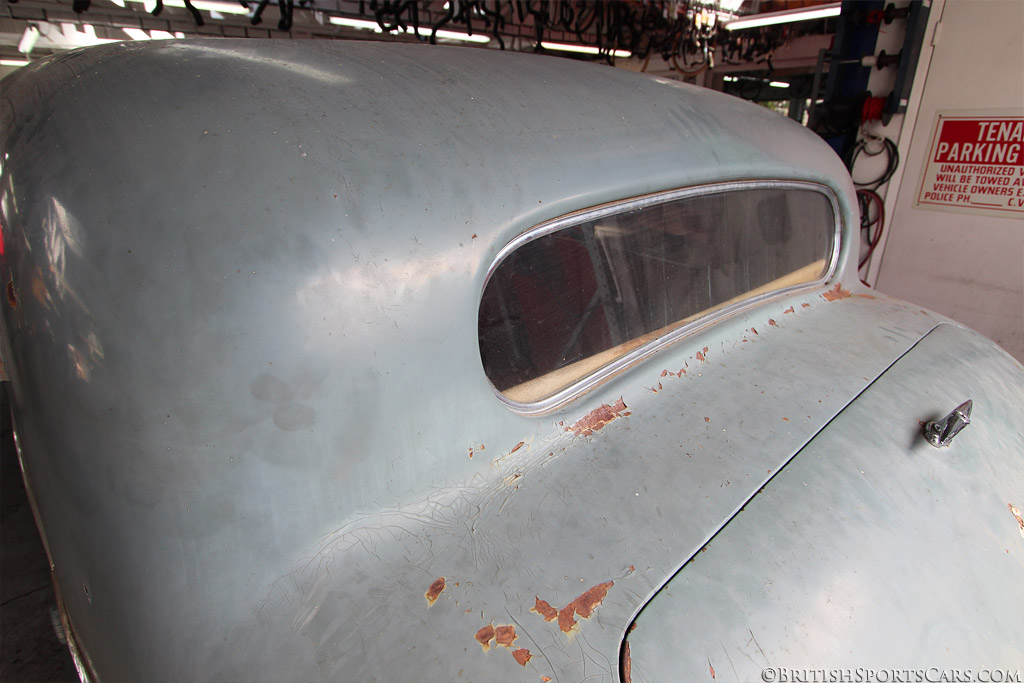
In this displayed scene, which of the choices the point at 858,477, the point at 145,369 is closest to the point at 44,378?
the point at 145,369

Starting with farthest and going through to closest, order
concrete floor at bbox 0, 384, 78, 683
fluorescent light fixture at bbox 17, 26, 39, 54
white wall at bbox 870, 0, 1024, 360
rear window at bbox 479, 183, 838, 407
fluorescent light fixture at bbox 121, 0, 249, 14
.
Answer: fluorescent light fixture at bbox 17, 26, 39, 54 < fluorescent light fixture at bbox 121, 0, 249, 14 < white wall at bbox 870, 0, 1024, 360 < concrete floor at bbox 0, 384, 78, 683 < rear window at bbox 479, 183, 838, 407

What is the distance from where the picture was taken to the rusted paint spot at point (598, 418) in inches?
41.9

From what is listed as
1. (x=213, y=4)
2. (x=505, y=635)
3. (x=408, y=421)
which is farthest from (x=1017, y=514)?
(x=213, y=4)

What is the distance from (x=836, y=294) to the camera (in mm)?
1892

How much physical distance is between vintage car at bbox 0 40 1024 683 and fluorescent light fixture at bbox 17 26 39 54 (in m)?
7.39

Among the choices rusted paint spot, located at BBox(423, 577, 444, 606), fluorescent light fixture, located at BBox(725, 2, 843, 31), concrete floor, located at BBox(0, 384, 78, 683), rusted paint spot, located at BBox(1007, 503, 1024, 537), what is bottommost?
concrete floor, located at BBox(0, 384, 78, 683)

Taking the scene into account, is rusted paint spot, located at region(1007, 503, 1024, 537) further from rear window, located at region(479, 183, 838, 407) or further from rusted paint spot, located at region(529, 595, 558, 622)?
rusted paint spot, located at region(529, 595, 558, 622)

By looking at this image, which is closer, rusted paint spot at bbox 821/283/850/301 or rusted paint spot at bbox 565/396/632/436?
rusted paint spot at bbox 565/396/632/436

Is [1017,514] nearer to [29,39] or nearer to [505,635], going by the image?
[505,635]

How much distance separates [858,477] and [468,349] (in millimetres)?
814

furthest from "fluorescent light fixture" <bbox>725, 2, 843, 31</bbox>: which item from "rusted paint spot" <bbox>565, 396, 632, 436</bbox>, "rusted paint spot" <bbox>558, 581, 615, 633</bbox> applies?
"rusted paint spot" <bbox>558, 581, 615, 633</bbox>

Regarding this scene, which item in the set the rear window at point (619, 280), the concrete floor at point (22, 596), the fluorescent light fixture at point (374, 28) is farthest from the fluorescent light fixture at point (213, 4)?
the rear window at point (619, 280)

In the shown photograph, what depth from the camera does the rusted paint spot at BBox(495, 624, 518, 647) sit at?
74 cm

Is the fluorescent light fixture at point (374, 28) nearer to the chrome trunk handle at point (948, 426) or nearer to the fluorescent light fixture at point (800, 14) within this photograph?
the fluorescent light fixture at point (800, 14)
